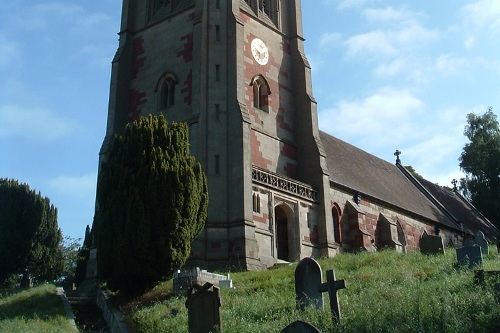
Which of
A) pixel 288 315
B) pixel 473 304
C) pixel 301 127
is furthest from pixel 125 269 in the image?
pixel 301 127

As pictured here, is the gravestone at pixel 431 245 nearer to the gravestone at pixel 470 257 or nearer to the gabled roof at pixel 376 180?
the gravestone at pixel 470 257

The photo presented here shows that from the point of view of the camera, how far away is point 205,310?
41.4 feet

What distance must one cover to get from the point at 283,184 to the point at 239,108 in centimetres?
395

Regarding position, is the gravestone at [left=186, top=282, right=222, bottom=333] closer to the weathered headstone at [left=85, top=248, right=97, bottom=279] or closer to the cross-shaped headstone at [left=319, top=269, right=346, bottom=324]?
the cross-shaped headstone at [left=319, top=269, right=346, bottom=324]

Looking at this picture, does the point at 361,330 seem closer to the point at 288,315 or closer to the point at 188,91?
the point at 288,315

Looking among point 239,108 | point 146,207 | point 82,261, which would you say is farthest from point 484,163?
point 146,207

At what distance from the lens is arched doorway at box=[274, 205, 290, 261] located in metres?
27.8

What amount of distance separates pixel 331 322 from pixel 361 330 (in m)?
0.89

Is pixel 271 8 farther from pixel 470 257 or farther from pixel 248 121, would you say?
pixel 470 257

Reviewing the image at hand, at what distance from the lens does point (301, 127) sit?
30641 mm

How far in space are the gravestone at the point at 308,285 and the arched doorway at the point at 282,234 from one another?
14004mm

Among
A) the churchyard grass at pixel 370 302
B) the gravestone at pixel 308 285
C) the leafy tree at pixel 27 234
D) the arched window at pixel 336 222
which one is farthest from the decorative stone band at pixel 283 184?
the gravestone at pixel 308 285

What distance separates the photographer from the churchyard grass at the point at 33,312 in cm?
1538

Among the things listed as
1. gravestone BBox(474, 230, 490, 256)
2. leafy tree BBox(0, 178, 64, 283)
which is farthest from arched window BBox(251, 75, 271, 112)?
gravestone BBox(474, 230, 490, 256)
